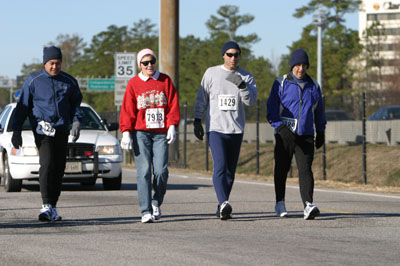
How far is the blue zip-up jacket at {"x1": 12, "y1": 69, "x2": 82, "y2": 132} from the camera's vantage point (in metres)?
10.3

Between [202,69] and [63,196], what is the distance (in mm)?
63673

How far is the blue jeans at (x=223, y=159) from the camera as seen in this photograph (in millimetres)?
10422

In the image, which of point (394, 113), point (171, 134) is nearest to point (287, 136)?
point (171, 134)

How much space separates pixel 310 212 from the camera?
10289 mm

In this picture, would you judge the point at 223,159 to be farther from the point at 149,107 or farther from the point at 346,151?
the point at 346,151

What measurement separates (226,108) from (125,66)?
22.0 metres

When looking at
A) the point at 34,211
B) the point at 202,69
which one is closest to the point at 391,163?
the point at 34,211

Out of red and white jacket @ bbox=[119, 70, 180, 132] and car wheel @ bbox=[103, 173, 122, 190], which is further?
car wheel @ bbox=[103, 173, 122, 190]

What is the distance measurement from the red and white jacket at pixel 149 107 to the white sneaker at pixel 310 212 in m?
1.75

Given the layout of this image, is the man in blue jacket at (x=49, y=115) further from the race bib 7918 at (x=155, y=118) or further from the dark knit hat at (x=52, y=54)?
the race bib 7918 at (x=155, y=118)

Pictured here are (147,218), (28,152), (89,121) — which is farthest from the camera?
(89,121)

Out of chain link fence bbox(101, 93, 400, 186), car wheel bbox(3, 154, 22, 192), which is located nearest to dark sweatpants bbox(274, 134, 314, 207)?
car wheel bbox(3, 154, 22, 192)

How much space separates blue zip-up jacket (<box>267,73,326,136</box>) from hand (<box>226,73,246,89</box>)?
37 centimetres

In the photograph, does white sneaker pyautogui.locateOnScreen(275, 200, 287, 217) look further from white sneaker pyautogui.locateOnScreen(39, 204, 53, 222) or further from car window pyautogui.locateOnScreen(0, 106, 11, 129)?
car window pyautogui.locateOnScreen(0, 106, 11, 129)
